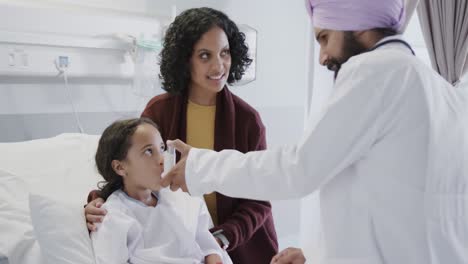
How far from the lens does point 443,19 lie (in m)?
2.05

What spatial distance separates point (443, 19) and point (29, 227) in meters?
1.93

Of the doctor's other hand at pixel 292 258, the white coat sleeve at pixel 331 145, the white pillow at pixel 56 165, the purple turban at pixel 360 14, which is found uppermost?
the purple turban at pixel 360 14

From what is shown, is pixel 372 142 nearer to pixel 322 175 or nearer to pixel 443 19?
pixel 322 175

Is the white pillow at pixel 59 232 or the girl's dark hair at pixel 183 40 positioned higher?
the girl's dark hair at pixel 183 40

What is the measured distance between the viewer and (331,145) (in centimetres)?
101

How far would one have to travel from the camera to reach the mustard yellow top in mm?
1669

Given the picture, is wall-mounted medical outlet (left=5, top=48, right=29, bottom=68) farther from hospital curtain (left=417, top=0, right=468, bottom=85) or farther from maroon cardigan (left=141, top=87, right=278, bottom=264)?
hospital curtain (left=417, top=0, right=468, bottom=85)

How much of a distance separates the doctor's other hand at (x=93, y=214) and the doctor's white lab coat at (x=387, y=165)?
0.54 m

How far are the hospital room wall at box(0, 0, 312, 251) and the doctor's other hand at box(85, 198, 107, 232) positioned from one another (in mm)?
704

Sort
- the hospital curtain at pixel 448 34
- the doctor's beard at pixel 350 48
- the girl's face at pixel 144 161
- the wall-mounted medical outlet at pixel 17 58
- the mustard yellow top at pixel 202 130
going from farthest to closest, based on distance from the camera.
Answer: the hospital curtain at pixel 448 34 < the wall-mounted medical outlet at pixel 17 58 < the mustard yellow top at pixel 202 130 < the girl's face at pixel 144 161 < the doctor's beard at pixel 350 48

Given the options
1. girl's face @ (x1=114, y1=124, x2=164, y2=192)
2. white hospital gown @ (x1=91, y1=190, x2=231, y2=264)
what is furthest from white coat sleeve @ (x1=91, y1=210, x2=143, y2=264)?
girl's face @ (x1=114, y1=124, x2=164, y2=192)

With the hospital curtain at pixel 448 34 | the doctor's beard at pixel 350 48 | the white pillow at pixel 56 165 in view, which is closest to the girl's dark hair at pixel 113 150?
the white pillow at pixel 56 165

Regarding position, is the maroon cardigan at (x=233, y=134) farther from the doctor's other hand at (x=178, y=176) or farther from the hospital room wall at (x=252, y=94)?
the hospital room wall at (x=252, y=94)

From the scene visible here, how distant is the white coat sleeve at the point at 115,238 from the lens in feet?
4.21
